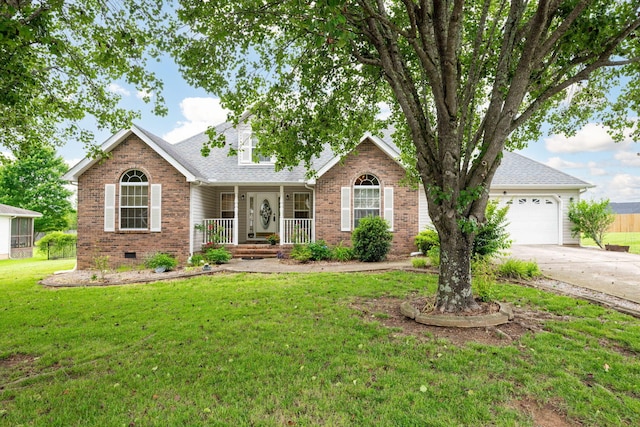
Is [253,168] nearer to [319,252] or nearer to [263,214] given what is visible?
[263,214]

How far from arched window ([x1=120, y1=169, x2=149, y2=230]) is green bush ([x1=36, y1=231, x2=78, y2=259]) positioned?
10719 mm

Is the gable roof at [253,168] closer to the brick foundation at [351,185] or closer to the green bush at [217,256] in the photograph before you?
the brick foundation at [351,185]

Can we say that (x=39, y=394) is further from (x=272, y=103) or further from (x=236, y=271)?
(x=236, y=271)

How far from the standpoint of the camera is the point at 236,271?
10.8 m

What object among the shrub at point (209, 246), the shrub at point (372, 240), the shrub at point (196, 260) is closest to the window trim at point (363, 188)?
the shrub at point (372, 240)

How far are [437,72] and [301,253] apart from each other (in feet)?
29.3

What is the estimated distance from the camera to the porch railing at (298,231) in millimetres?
14297

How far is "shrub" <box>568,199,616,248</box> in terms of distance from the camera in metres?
14.9

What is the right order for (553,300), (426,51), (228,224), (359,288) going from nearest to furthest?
(426,51), (553,300), (359,288), (228,224)

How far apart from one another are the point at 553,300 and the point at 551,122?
180 inches

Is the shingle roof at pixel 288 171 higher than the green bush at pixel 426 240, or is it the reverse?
the shingle roof at pixel 288 171

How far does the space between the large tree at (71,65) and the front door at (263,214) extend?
7882 millimetres

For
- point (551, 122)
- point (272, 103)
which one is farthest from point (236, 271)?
point (551, 122)

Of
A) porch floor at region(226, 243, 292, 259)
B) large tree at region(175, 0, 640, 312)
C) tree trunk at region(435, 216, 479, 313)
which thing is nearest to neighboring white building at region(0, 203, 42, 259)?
porch floor at region(226, 243, 292, 259)
